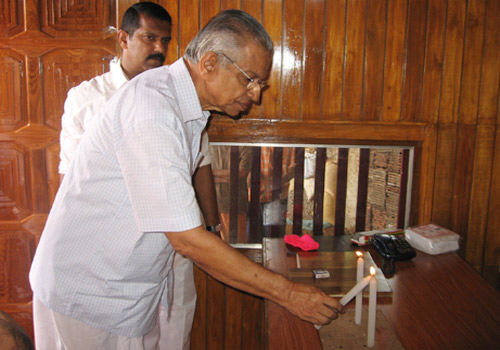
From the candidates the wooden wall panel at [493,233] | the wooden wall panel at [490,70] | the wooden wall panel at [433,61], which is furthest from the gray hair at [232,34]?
the wooden wall panel at [493,233]

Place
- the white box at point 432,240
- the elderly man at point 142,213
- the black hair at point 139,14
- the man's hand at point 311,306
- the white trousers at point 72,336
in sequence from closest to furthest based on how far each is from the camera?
the elderly man at point 142,213 → the man's hand at point 311,306 → the white trousers at point 72,336 → the white box at point 432,240 → the black hair at point 139,14

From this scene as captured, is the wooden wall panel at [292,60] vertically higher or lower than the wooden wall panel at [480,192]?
higher

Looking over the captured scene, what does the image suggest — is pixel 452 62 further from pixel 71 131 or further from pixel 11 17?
pixel 11 17

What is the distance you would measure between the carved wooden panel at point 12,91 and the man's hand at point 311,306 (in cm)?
186

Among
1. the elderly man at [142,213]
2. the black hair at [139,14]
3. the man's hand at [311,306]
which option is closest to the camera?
the elderly man at [142,213]

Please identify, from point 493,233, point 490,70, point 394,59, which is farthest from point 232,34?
point 493,233

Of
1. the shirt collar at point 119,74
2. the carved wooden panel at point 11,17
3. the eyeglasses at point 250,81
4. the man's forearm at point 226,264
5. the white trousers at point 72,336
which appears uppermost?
the carved wooden panel at point 11,17

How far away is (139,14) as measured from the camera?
1.99 m

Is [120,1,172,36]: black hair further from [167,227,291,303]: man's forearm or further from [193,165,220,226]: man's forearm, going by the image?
[167,227,291,303]: man's forearm

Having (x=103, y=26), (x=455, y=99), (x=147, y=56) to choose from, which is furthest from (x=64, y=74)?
(x=455, y=99)

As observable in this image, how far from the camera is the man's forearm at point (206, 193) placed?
2.05 m

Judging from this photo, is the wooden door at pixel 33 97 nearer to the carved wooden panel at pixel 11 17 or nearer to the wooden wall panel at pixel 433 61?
the carved wooden panel at pixel 11 17

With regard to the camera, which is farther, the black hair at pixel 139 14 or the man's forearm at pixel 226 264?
the black hair at pixel 139 14

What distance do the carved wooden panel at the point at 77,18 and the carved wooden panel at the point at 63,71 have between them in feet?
0.33
